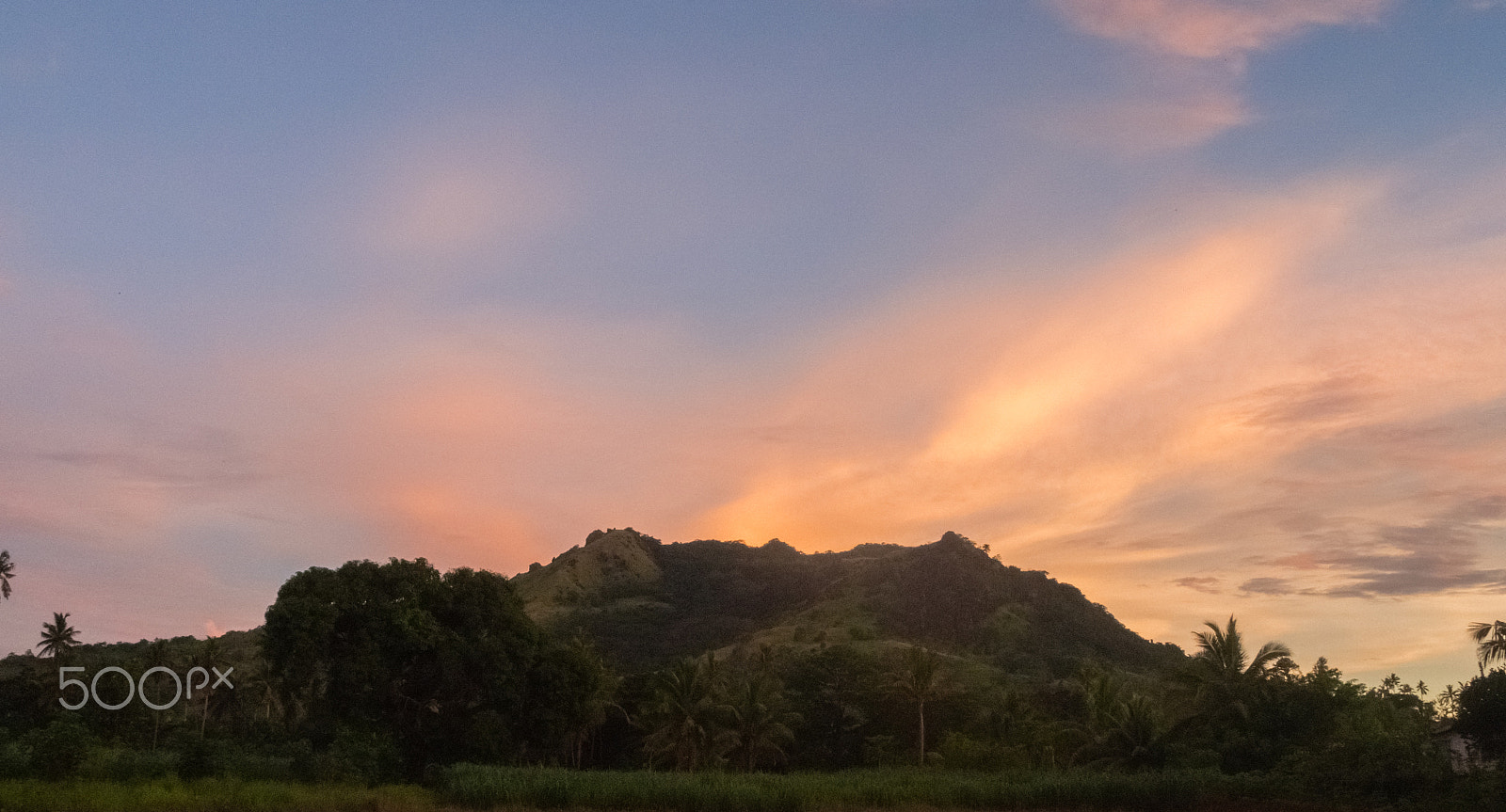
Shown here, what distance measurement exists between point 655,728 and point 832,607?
77685 mm

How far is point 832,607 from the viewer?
13975 centimetres

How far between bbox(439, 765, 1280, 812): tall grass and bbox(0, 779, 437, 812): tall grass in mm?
3416

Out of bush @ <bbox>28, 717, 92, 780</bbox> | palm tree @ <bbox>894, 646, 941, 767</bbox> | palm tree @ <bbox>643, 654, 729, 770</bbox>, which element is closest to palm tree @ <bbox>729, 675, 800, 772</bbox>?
palm tree @ <bbox>643, 654, 729, 770</bbox>

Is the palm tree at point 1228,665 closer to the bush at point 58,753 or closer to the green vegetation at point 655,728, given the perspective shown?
the green vegetation at point 655,728

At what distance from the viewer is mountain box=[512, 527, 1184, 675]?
122 meters

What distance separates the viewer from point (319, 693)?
164 feet

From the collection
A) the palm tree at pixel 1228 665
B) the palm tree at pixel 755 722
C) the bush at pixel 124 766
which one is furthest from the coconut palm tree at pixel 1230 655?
the bush at pixel 124 766

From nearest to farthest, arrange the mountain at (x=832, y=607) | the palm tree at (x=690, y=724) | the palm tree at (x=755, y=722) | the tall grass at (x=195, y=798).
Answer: the tall grass at (x=195, y=798), the palm tree at (x=690, y=724), the palm tree at (x=755, y=722), the mountain at (x=832, y=607)

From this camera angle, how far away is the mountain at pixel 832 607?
4793 inches

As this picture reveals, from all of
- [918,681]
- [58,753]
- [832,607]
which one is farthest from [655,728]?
[832,607]

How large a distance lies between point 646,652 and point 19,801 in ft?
344

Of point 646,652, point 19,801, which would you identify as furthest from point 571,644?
point 646,652

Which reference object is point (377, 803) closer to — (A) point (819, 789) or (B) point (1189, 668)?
(A) point (819, 789)

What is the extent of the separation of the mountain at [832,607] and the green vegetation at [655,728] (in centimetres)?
2934
